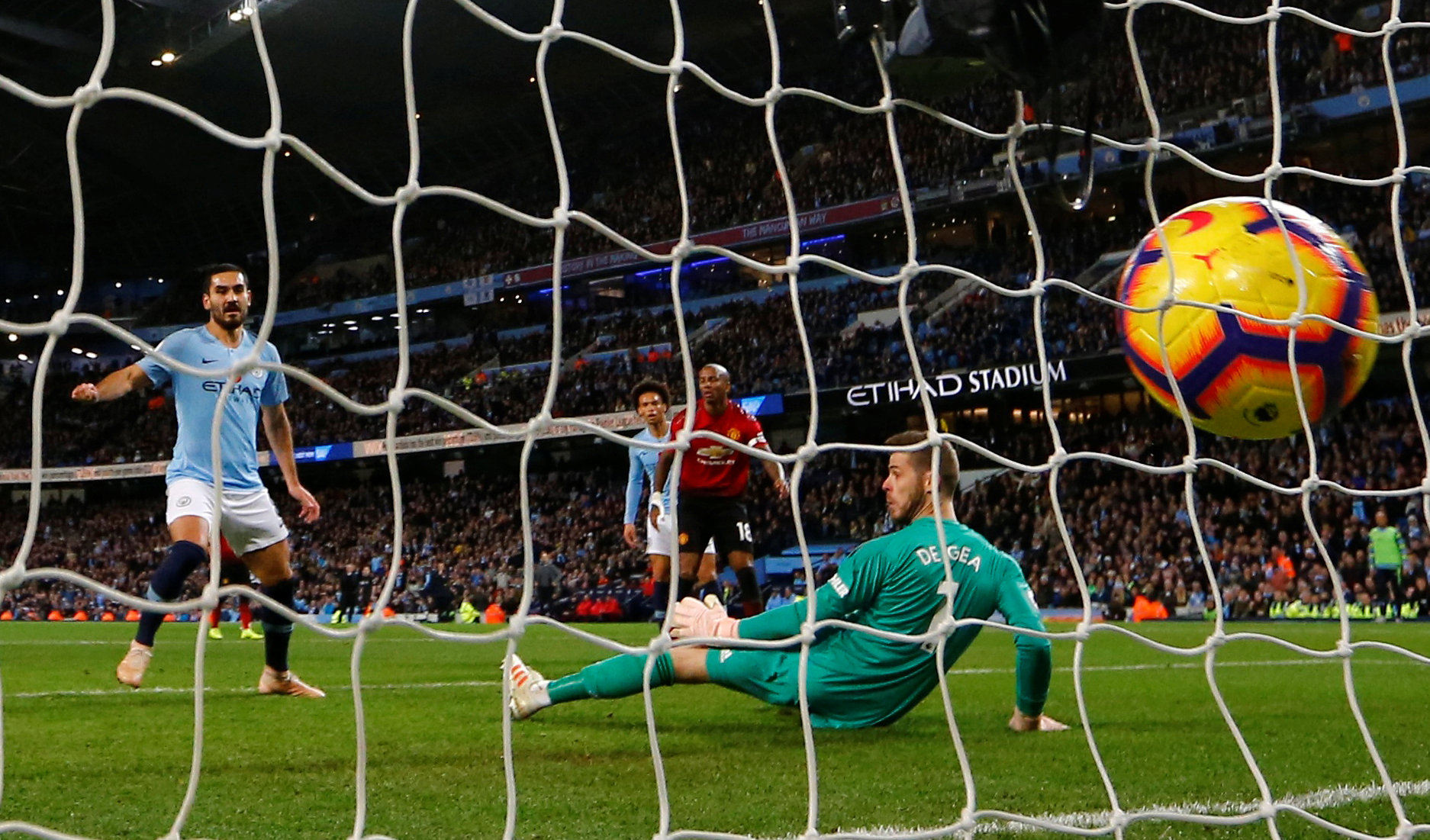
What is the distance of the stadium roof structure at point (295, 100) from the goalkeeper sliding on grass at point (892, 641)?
1940cm

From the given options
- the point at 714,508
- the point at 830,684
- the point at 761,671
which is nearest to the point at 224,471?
the point at 761,671

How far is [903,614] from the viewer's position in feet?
12.3

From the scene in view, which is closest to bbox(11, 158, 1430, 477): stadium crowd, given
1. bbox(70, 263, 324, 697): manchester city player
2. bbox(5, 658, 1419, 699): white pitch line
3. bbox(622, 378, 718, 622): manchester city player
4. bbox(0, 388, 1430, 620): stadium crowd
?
bbox(0, 388, 1430, 620): stadium crowd

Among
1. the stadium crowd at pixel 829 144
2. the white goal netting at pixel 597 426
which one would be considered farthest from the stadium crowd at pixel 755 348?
the white goal netting at pixel 597 426

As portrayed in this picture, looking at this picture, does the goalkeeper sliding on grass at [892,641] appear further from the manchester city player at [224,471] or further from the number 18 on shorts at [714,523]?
the number 18 on shorts at [714,523]

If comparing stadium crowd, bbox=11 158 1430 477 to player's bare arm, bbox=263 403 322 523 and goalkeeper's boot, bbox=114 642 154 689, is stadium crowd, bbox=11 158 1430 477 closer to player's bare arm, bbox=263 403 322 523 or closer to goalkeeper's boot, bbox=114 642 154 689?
player's bare arm, bbox=263 403 322 523

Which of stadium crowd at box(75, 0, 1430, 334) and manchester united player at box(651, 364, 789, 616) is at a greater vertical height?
stadium crowd at box(75, 0, 1430, 334)

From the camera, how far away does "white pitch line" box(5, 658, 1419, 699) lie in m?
5.43

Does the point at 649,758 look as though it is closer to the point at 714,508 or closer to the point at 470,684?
the point at 470,684

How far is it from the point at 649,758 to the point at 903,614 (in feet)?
2.84

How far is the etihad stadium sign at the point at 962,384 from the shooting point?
65.8ft

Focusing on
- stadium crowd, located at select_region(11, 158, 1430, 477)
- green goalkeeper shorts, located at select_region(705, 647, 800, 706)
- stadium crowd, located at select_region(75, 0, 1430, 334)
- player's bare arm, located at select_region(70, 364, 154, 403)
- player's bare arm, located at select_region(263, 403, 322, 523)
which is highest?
stadium crowd, located at select_region(75, 0, 1430, 334)

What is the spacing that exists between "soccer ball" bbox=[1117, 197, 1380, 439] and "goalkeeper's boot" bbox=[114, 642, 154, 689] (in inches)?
151

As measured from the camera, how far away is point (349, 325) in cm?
3281
